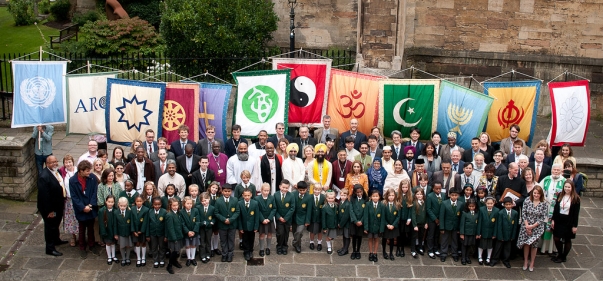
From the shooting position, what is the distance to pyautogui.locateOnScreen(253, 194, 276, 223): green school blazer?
458 inches

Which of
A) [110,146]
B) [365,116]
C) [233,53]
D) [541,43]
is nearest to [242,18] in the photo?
[233,53]

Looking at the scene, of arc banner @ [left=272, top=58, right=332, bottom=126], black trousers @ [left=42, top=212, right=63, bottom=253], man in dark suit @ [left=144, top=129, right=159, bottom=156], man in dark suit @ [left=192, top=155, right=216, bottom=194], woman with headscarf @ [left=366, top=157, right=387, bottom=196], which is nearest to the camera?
black trousers @ [left=42, top=212, right=63, bottom=253]

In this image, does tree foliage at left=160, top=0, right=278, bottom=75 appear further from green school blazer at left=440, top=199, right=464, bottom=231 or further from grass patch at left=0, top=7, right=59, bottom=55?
green school blazer at left=440, top=199, right=464, bottom=231

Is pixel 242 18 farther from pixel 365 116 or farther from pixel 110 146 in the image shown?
pixel 365 116

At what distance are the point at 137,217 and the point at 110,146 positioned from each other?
19.2 feet

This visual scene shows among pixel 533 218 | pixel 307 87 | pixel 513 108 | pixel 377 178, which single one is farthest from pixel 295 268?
pixel 513 108

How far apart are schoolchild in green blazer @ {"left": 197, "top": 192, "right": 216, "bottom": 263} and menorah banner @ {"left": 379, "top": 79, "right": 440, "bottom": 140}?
13.7 ft

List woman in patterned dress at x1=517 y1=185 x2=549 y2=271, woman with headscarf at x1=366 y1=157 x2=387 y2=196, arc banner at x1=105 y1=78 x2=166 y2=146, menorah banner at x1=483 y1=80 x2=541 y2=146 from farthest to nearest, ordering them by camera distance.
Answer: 1. menorah banner at x1=483 y1=80 x2=541 y2=146
2. arc banner at x1=105 y1=78 x2=166 y2=146
3. woman with headscarf at x1=366 y1=157 x2=387 y2=196
4. woman in patterned dress at x1=517 y1=185 x2=549 y2=271

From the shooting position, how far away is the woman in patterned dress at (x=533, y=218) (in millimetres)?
11297

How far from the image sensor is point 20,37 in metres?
27.5

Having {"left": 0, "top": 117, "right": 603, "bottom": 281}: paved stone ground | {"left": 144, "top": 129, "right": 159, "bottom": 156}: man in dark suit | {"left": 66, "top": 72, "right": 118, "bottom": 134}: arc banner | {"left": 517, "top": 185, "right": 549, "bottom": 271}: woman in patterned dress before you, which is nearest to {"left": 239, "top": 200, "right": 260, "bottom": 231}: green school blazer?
{"left": 0, "top": 117, "right": 603, "bottom": 281}: paved stone ground

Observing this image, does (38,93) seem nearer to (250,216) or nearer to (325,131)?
(250,216)

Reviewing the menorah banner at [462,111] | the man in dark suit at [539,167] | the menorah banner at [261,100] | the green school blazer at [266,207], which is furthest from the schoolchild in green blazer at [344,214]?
the man in dark suit at [539,167]

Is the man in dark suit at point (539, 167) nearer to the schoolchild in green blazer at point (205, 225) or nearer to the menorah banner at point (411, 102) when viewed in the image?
the menorah banner at point (411, 102)
